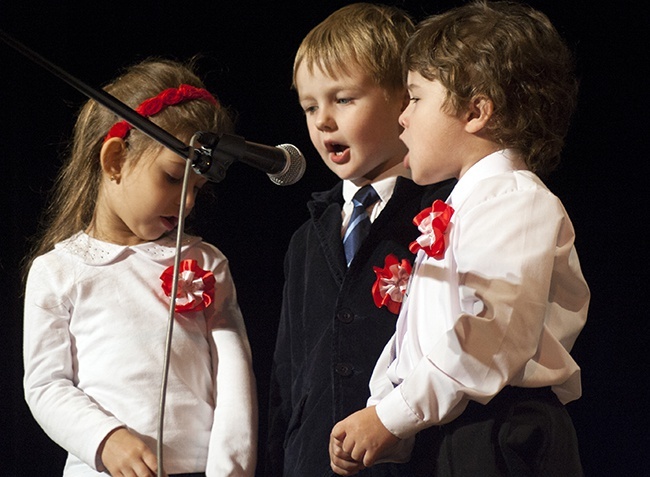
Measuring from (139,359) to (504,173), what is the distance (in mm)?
759

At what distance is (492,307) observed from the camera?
1315 millimetres

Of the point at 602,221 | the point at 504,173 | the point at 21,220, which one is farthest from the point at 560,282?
the point at 21,220

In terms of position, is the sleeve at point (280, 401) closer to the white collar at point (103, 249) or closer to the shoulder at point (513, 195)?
the white collar at point (103, 249)

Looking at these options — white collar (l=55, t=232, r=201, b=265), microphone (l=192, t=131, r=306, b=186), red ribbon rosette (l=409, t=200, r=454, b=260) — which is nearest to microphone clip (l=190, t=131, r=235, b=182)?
microphone (l=192, t=131, r=306, b=186)

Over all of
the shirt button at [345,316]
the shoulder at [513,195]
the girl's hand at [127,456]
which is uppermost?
the shoulder at [513,195]

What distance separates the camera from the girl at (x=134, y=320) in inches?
64.5

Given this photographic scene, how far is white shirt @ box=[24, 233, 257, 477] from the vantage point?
1638mm

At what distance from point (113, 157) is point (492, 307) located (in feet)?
2.96

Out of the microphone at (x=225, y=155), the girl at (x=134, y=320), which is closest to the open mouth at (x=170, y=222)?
the girl at (x=134, y=320)

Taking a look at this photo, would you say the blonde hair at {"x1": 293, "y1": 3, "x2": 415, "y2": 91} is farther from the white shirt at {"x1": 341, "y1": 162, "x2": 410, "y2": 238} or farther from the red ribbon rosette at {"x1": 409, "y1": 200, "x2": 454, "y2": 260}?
the red ribbon rosette at {"x1": 409, "y1": 200, "x2": 454, "y2": 260}

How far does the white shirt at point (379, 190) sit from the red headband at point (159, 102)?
0.38 m

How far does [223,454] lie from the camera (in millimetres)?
1645

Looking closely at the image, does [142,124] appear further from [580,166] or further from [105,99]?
[580,166]

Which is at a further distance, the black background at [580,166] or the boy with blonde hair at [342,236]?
the black background at [580,166]
